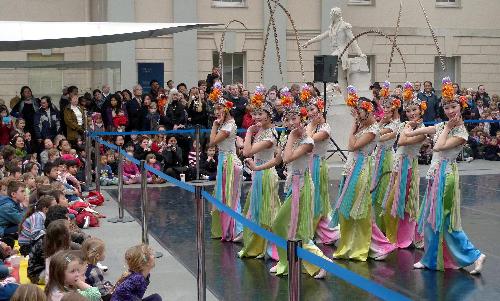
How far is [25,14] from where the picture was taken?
24.9 meters

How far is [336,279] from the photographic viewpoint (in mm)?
9906

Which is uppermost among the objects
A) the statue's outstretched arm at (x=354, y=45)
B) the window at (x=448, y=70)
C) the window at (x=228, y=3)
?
the window at (x=228, y=3)

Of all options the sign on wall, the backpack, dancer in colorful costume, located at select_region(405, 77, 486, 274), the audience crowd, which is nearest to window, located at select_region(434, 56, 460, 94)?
the audience crowd

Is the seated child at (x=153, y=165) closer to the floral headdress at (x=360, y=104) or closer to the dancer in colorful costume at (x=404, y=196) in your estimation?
the dancer in colorful costume at (x=404, y=196)

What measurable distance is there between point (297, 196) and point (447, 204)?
163 cm

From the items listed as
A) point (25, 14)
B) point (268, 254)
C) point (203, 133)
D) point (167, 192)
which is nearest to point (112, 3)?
point (25, 14)

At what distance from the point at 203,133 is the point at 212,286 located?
912 centimetres

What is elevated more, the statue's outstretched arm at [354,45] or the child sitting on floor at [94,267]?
the statue's outstretched arm at [354,45]

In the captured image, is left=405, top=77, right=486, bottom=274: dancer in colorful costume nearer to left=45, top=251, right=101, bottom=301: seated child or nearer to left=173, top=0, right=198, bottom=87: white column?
left=45, top=251, right=101, bottom=301: seated child

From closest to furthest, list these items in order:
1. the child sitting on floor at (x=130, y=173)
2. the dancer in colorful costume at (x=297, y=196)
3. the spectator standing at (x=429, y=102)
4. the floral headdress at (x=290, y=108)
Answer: the dancer in colorful costume at (x=297, y=196), the floral headdress at (x=290, y=108), the child sitting on floor at (x=130, y=173), the spectator standing at (x=429, y=102)

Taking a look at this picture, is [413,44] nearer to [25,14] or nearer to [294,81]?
[294,81]

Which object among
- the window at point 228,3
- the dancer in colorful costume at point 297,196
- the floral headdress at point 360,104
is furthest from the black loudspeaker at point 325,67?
the dancer in colorful costume at point 297,196

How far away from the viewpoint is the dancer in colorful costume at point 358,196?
10757 millimetres

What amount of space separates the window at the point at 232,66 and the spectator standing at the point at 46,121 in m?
9.96
